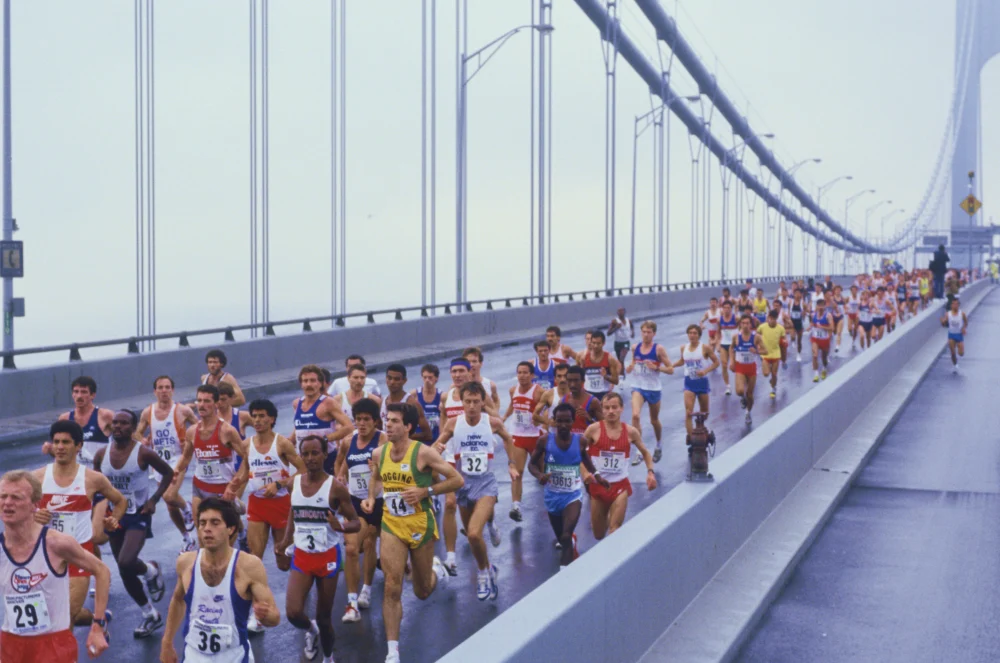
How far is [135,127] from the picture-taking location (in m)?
32.3

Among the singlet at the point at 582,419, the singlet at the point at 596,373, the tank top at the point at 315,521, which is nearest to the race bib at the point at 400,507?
the tank top at the point at 315,521

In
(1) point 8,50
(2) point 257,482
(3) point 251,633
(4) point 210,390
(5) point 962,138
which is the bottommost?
(3) point 251,633

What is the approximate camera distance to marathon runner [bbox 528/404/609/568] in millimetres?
10422

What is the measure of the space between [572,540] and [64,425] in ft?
13.3

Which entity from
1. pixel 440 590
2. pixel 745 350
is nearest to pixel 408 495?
pixel 440 590

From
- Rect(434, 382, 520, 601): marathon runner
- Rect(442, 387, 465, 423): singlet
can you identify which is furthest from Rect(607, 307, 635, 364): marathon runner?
Rect(434, 382, 520, 601): marathon runner

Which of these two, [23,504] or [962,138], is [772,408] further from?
[962,138]

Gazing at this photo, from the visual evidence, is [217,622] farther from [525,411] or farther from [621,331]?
[621,331]

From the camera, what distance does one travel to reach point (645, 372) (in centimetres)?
1739

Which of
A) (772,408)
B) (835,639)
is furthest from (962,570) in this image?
(772,408)

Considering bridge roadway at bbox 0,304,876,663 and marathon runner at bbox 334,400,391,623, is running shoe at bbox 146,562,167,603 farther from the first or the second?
marathon runner at bbox 334,400,391,623

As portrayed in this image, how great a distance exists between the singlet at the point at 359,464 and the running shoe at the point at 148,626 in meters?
1.66

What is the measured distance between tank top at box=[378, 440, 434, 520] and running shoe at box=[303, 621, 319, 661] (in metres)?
0.91

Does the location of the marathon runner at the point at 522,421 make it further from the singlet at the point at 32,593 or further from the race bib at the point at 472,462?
the singlet at the point at 32,593
